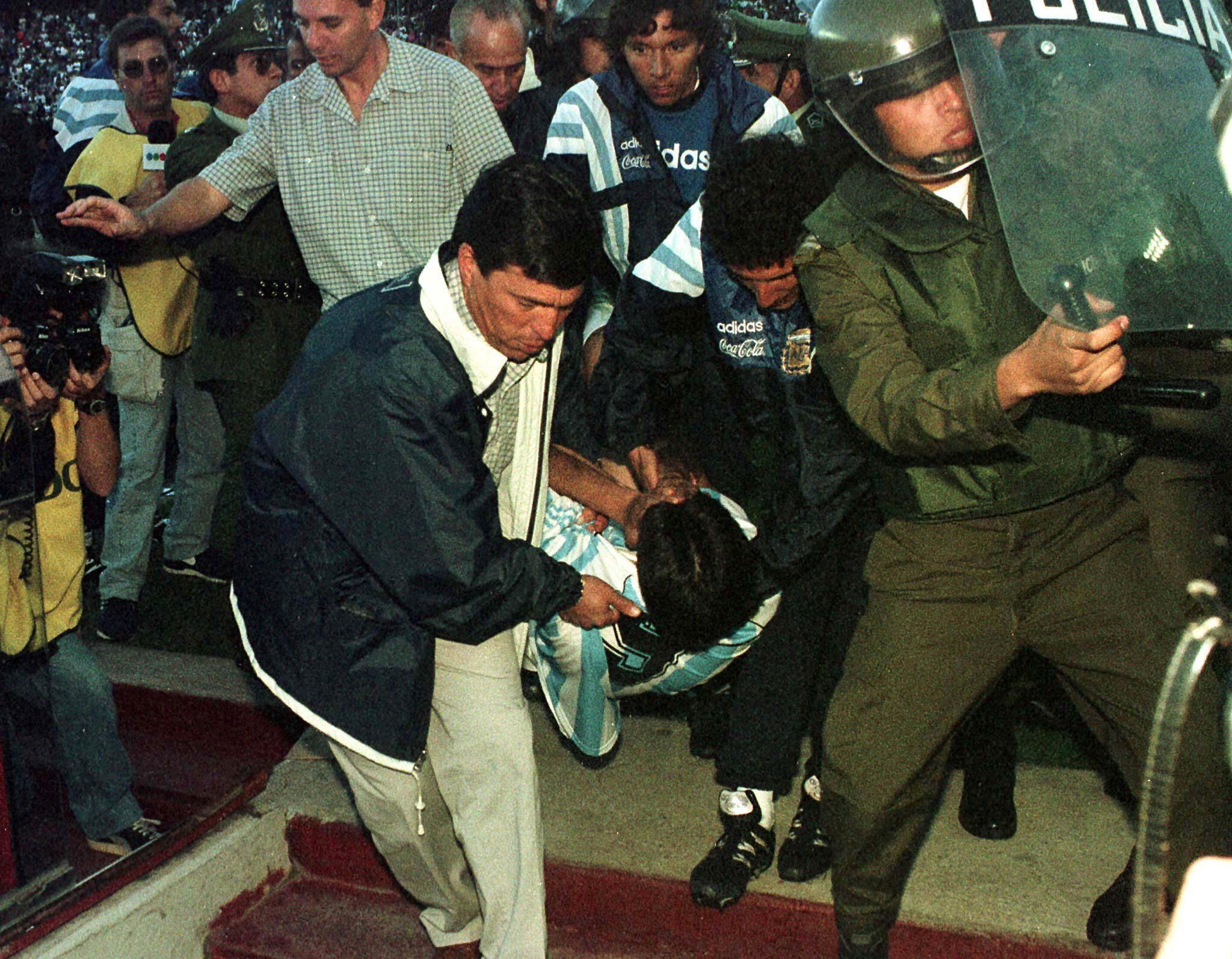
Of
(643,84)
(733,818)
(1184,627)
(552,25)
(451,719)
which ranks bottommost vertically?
(733,818)

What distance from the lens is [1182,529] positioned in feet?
11.0

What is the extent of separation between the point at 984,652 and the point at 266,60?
152 inches

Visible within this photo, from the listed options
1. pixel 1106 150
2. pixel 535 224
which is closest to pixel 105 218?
pixel 535 224

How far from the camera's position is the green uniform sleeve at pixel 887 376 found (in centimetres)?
244

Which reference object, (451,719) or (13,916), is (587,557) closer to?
(451,719)

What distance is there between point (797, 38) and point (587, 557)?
9.99ft

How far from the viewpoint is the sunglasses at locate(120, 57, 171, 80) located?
18.7ft

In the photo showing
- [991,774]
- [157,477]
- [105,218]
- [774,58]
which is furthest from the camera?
[774,58]

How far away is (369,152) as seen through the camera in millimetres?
4508

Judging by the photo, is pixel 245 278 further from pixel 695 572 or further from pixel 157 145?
pixel 695 572

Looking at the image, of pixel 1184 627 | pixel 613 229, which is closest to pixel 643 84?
pixel 613 229

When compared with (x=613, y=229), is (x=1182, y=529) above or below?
below

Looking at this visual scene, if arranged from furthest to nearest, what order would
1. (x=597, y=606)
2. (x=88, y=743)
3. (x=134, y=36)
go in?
(x=134, y=36) → (x=88, y=743) → (x=597, y=606)

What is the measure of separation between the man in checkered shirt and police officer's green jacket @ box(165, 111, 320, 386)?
1.58ft
